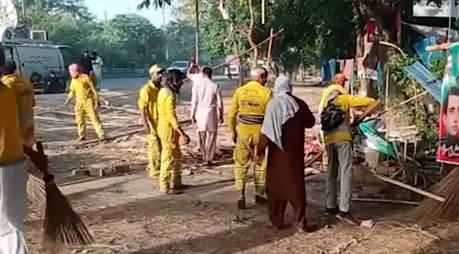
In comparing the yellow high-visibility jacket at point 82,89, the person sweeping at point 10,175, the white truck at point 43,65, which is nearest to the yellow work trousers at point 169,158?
the person sweeping at point 10,175

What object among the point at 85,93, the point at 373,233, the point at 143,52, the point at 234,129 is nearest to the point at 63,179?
the point at 234,129

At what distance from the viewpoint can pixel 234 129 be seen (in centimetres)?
863

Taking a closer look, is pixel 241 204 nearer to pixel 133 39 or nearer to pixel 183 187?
pixel 183 187

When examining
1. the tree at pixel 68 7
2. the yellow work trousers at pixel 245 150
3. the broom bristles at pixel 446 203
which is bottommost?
the broom bristles at pixel 446 203

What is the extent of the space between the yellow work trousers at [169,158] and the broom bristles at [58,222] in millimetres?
3268

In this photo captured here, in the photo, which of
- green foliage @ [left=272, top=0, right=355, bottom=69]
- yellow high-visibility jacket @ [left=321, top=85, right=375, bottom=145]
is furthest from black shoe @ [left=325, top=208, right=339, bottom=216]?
green foliage @ [left=272, top=0, right=355, bottom=69]

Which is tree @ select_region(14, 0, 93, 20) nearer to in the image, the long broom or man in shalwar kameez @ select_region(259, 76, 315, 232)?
man in shalwar kameez @ select_region(259, 76, 315, 232)

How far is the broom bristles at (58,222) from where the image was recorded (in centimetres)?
579

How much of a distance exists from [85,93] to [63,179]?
436 centimetres

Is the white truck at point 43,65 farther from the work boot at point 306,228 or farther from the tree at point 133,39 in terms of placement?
the tree at point 133,39

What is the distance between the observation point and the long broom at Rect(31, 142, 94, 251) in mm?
5785

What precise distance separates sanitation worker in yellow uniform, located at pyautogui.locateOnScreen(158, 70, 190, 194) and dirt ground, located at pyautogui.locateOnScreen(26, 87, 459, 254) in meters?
0.28

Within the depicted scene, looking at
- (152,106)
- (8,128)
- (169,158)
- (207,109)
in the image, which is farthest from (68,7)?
(8,128)

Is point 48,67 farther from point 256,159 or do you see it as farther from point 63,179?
point 256,159
